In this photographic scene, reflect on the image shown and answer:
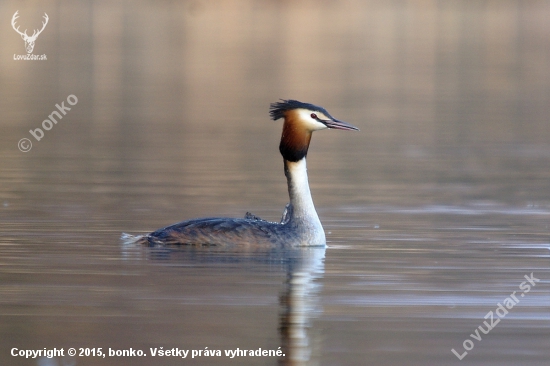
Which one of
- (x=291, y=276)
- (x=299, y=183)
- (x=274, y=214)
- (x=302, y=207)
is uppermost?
(x=299, y=183)

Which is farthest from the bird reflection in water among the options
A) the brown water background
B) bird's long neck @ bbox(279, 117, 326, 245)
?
bird's long neck @ bbox(279, 117, 326, 245)

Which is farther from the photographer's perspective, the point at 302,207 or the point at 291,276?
the point at 302,207

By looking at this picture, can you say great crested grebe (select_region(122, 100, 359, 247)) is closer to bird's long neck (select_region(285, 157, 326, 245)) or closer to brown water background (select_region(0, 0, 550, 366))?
bird's long neck (select_region(285, 157, 326, 245))

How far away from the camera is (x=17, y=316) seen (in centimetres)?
897

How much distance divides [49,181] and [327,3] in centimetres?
9272

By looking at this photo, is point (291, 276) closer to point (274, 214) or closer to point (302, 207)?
point (302, 207)

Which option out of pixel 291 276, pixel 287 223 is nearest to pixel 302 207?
pixel 287 223

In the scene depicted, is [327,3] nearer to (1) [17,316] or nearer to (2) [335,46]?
(2) [335,46]

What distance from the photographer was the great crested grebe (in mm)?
11992

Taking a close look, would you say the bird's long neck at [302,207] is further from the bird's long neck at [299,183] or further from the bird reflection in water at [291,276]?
the bird reflection in water at [291,276]

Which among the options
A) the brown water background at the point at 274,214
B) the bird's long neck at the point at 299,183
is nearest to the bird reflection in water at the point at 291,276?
the brown water background at the point at 274,214

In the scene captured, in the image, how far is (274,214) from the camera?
14.5 metres

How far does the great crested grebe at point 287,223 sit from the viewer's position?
11992 millimetres

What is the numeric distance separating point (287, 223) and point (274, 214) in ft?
7.16
